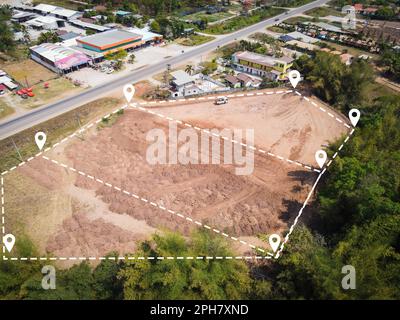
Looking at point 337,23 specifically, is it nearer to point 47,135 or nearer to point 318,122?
point 318,122

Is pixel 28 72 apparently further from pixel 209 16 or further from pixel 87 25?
pixel 209 16

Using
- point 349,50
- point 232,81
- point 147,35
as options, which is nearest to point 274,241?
point 232,81

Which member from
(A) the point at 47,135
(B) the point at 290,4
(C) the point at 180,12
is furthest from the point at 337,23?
(A) the point at 47,135

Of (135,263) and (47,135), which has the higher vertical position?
(135,263)

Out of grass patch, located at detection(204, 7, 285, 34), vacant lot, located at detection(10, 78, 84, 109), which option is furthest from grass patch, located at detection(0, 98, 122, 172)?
grass patch, located at detection(204, 7, 285, 34)

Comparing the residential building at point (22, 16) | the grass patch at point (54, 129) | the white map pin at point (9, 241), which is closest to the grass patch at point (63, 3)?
the residential building at point (22, 16)
